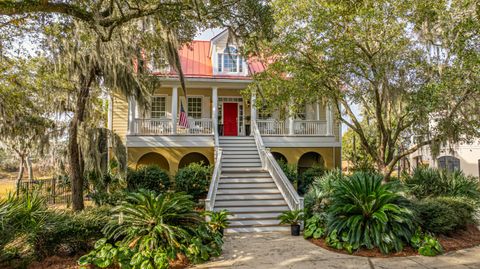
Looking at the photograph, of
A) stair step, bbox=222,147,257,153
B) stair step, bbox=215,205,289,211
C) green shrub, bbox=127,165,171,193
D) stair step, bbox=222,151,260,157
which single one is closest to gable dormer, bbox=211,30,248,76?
stair step, bbox=222,147,257,153

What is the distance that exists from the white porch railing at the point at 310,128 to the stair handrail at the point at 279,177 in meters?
2.18

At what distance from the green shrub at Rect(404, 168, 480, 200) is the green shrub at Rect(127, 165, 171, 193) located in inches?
338

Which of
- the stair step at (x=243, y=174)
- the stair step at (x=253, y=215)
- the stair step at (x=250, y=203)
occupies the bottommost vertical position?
the stair step at (x=253, y=215)

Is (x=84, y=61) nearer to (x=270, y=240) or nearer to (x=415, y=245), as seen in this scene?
(x=270, y=240)

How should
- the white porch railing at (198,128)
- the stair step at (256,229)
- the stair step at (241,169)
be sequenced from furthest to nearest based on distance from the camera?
the white porch railing at (198,128) < the stair step at (241,169) < the stair step at (256,229)

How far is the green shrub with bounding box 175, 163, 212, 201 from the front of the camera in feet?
38.0

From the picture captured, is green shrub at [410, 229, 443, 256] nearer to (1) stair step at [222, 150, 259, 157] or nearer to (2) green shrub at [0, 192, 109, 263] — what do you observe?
(2) green shrub at [0, 192, 109, 263]

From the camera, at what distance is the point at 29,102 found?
10906 millimetres

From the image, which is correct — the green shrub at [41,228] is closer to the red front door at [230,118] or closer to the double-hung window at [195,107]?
the double-hung window at [195,107]

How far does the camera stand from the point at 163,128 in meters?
14.4

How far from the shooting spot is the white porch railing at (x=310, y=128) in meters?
15.3

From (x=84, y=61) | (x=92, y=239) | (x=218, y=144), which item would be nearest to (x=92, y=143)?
(x=84, y=61)

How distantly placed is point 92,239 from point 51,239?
69 cm

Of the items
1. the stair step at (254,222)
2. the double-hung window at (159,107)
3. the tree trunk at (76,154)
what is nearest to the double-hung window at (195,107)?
the double-hung window at (159,107)
